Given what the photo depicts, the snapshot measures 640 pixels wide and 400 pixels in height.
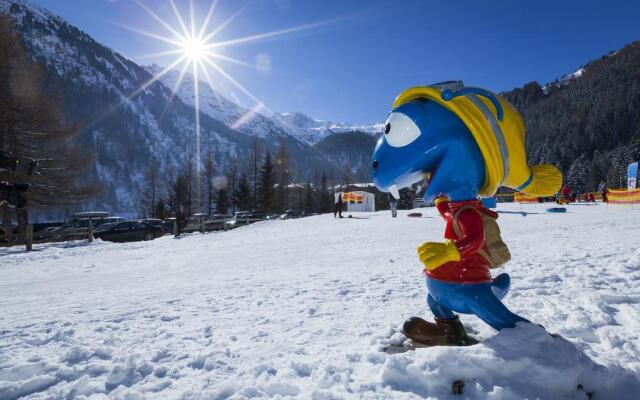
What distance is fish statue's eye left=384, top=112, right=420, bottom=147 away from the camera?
2326 mm

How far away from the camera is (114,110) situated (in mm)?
121062

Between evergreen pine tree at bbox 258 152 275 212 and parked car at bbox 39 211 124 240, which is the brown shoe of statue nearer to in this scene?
parked car at bbox 39 211 124 240

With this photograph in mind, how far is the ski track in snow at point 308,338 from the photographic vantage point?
6.08 feet

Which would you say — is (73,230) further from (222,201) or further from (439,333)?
(222,201)

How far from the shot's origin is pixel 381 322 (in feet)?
9.88

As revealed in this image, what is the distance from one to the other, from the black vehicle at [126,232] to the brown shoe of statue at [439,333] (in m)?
21.3

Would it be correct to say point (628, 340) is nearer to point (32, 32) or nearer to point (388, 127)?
point (388, 127)

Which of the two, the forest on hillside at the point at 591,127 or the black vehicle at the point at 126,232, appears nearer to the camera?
the black vehicle at the point at 126,232

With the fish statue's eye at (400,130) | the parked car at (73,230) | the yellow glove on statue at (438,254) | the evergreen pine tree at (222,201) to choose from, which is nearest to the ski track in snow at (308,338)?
the yellow glove on statue at (438,254)

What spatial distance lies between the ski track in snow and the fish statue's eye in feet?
4.47

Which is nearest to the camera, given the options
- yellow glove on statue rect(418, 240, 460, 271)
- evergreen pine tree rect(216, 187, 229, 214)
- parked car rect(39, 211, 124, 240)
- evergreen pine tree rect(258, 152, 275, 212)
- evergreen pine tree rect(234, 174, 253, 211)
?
yellow glove on statue rect(418, 240, 460, 271)

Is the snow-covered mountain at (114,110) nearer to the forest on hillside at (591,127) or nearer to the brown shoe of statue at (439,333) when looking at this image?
the forest on hillside at (591,127)

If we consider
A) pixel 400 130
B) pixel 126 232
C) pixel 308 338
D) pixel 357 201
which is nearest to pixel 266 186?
pixel 357 201

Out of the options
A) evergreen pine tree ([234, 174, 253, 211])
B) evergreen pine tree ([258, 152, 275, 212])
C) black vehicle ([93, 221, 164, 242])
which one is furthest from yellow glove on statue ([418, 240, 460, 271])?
evergreen pine tree ([234, 174, 253, 211])
